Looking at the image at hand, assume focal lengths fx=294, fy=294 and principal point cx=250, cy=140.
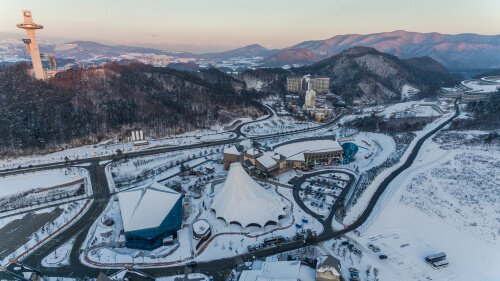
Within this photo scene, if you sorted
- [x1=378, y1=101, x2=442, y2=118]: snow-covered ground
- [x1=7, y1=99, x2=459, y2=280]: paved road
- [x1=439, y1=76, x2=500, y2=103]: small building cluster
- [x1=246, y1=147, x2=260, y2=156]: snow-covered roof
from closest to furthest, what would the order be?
[x1=7, y1=99, x2=459, y2=280]: paved road < [x1=246, y1=147, x2=260, y2=156]: snow-covered roof < [x1=378, y1=101, x2=442, y2=118]: snow-covered ground < [x1=439, y1=76, x2=500, y2=103]: small building cluster

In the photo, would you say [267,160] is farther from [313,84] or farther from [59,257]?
[313,84]

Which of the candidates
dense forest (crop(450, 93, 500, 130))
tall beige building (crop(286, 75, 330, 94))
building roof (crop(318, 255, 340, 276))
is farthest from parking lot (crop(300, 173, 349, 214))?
tall beige building (crop(286, 75, 330, 94))

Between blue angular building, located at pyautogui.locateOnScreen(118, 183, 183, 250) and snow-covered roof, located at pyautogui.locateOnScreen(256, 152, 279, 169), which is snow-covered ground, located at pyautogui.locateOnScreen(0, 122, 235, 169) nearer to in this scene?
snow-covered roof, located at pyautogui.locateOnScreen(256, 152, 279, 169)

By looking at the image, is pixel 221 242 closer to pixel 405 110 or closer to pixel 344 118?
pixel 344 118

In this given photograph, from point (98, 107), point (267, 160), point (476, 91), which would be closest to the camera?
point (267, 160)

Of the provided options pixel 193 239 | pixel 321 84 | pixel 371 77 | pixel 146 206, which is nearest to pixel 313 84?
pixel 321 84

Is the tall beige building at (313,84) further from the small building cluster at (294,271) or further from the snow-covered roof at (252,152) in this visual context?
the small building cluster at (294,271)

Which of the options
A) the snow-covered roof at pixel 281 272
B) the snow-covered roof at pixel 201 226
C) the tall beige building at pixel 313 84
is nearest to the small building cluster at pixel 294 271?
the snow-covered roof at pixel 281 272
